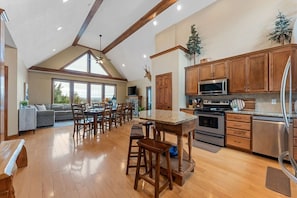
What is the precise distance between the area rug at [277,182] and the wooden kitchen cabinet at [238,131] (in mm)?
788

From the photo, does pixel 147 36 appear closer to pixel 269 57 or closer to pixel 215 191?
pixel 269 57

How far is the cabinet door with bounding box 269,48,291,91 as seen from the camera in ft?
9.27

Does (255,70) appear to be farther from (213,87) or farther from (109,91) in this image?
(109,91)

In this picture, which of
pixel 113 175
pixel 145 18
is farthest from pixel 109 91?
pixel 113 175

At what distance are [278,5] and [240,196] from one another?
13.4 ft

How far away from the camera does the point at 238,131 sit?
10.4 feet

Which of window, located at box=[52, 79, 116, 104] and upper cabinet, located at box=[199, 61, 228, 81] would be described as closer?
upper cabinet, located at box=[199, 61, 228, 81]

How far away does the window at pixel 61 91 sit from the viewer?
26.5 feet

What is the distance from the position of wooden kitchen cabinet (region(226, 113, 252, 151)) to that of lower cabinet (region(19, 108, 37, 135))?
6.01m

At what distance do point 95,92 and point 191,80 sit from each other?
7288mm

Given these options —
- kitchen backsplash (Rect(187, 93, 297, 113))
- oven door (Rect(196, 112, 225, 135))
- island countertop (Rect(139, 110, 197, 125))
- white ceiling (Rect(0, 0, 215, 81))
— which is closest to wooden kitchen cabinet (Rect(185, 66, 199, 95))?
oven door (Rect(196, 112, 225, 135))

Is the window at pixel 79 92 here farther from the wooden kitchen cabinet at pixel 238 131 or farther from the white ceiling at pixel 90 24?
the wooden kitchen cabinet at pixel 238 131

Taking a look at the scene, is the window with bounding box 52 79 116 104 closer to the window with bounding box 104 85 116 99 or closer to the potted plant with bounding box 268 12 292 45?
the window with bounding box 104 85 116 99

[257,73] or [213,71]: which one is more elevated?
[213,71]
